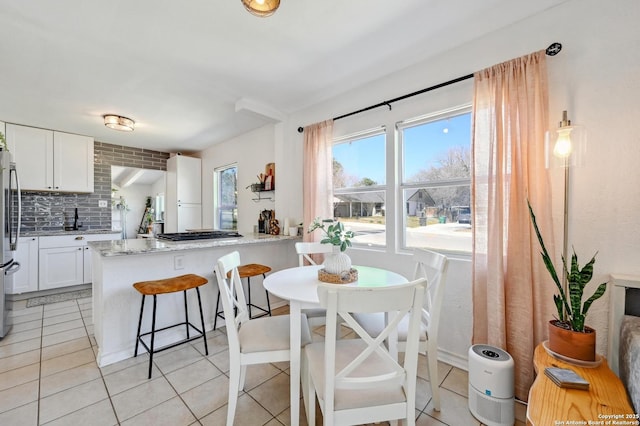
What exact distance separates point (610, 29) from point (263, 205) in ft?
12.2

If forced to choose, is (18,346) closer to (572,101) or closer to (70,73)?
(70,73)

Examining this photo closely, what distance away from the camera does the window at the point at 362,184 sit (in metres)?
2.68

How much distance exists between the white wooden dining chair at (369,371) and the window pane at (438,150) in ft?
4.83

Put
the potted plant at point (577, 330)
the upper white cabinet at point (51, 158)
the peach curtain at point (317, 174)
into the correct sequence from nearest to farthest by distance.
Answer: the potted plant at point (577, 330) → the peach curtain at point (317, 174) → the upper white cabinet at point (51, 158)

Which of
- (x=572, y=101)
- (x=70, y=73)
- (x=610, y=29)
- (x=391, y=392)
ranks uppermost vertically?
(x=70, y=73)

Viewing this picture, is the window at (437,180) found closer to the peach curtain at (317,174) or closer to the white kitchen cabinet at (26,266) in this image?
the peach curtain at (317,174)

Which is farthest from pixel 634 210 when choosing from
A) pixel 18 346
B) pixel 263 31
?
pixel 18 346

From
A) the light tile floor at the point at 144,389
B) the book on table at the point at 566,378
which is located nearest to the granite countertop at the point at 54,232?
the light tile floor at the point at 144,389

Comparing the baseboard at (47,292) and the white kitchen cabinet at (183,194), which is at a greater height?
the white kitchen cabinet at (183,194)

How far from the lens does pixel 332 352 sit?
3.43 feet

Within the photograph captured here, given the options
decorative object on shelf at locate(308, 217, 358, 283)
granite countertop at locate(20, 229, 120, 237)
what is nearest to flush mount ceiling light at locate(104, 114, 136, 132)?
granite countertop at locate(20, 229, 120, 237)

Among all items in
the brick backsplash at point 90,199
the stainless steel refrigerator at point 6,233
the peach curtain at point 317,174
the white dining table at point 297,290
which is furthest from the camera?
the brick backsplash at point 90,199

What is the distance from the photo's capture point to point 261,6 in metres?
1.50

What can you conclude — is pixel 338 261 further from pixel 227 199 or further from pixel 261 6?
pixel 227 199
